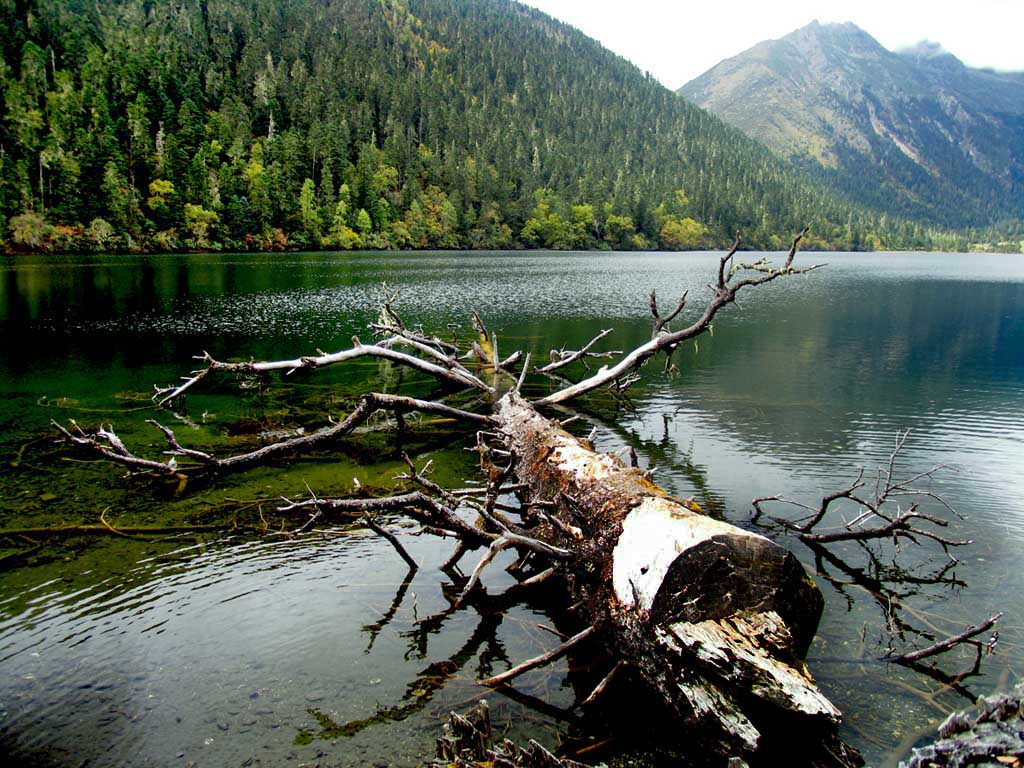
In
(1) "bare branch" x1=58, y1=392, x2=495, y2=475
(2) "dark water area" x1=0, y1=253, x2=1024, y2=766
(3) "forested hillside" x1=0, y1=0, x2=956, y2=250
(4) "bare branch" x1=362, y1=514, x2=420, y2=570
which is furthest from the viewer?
(3) "forested hillside" x1=0, y1=0, x2=956, y2=250

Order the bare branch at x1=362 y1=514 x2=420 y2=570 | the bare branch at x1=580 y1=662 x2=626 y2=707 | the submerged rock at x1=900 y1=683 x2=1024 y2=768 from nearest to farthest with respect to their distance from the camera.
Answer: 1. the submerged rock at x1=900 y1=683 x2=1024 y2=768
2. the bare branch at x1=580 y1=662 x2=626 y2=707
3. the bare branch at x1=362 y1=514 x2=420 y2=570

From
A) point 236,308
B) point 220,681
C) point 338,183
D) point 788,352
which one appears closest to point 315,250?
point 338,183

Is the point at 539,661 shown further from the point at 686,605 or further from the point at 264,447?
the point at 264,447

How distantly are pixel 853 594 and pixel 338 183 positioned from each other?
13941cm

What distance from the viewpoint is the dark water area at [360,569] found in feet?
18.1

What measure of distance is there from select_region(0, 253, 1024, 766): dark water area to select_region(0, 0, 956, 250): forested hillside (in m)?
89.4

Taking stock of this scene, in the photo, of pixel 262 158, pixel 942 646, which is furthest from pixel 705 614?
pixel 262 158

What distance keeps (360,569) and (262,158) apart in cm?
13983

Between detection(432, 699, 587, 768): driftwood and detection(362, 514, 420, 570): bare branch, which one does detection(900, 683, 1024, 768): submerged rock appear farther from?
detection(362, 514, 420, 570): bare branch

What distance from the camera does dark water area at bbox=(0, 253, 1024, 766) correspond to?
5508mm

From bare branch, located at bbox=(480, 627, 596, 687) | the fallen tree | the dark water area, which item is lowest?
the dark water area

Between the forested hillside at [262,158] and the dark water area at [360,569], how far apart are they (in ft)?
293

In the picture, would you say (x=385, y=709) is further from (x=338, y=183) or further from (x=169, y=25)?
(x=169, y=25)

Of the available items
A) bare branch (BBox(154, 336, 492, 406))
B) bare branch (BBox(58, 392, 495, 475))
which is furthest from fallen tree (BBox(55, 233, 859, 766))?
bare branch (BBox(154, 336, 492, 406))
